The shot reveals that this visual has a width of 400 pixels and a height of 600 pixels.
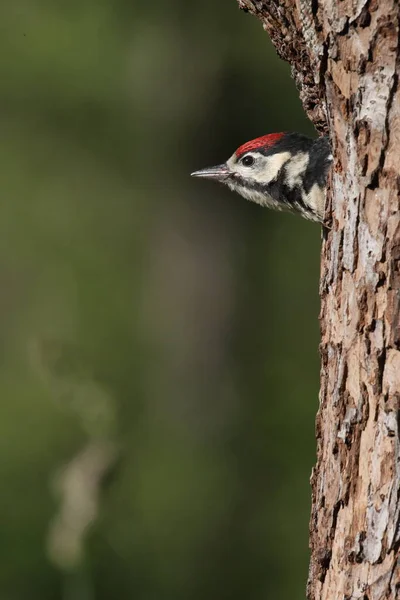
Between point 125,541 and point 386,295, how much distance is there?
5781 mm

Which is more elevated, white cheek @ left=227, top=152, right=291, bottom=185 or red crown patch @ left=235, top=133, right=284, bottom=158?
red crown patch @ left=235, top=133, right=284, bottom=158

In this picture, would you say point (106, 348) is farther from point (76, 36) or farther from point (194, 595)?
point (194, 595)

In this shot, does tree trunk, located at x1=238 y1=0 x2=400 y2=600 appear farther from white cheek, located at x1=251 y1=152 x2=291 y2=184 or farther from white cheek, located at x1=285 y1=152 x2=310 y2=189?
→ white cheek, located at x1=251 y1=152 x2=291 y2=184

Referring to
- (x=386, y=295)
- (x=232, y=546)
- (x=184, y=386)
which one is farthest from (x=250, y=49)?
(x=386, y=295)

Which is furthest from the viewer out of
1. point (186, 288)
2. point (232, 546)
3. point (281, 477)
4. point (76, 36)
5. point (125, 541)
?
point (76, 36)

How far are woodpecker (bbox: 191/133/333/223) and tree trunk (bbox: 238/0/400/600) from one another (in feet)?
2.92

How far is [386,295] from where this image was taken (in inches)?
95.7

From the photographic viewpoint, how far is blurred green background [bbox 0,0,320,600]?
8.52 metres

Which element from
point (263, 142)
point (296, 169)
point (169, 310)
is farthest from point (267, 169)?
point (169, 310)

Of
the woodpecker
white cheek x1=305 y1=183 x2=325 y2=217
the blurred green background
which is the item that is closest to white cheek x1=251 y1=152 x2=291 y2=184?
the woodpecker

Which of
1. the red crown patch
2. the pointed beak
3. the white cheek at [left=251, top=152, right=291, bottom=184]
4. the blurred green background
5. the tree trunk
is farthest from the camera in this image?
the blurred green background

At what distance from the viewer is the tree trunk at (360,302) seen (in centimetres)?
238

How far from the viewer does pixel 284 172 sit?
3.80 m

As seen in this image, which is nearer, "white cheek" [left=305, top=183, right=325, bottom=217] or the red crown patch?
Result: "white cheek" [left=305, top=183, right=325, bottom=217]
